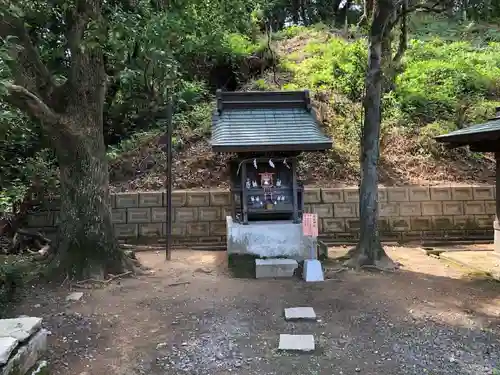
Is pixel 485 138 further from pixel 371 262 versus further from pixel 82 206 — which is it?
pixel 82 206

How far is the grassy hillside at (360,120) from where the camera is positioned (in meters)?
12.0

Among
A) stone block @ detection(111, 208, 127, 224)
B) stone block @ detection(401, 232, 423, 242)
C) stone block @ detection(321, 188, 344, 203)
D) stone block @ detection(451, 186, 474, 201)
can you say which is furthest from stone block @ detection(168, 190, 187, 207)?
stone block @ detection(451, 186, 474, 201)

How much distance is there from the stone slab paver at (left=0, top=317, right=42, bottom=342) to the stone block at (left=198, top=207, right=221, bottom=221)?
265 inches

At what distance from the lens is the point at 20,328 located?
3963 millimetres

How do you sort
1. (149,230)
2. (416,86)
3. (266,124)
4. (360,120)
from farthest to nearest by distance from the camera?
1. (416,86)
2. (360,120)
3. (149,230)
4. (266,124)

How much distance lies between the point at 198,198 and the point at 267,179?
10.9 ft

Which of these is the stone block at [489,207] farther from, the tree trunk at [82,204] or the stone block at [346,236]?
the tree trunk at [82,204]

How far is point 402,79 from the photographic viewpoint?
1533 cm

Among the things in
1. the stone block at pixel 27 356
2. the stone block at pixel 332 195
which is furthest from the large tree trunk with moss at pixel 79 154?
the stone block at pixel 332 195

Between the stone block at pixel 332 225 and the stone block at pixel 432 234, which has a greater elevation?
the stone block at pixel 332 225

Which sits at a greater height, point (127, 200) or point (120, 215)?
point (127, 200)

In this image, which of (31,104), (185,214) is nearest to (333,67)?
(185,214)

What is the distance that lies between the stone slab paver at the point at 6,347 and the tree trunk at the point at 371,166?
580 cm

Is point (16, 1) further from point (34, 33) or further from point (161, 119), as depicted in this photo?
point (161, 119)
